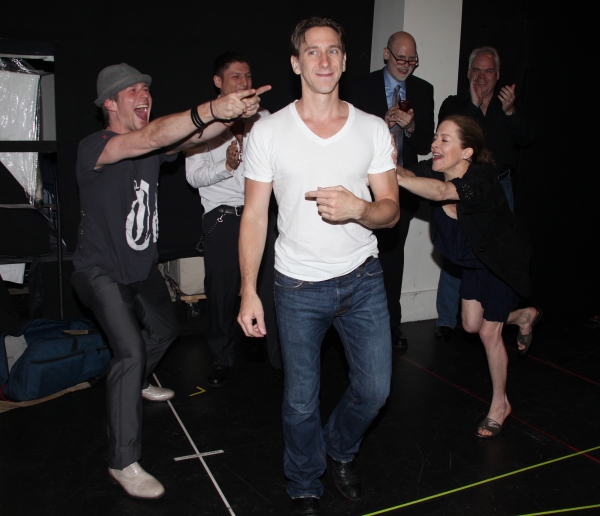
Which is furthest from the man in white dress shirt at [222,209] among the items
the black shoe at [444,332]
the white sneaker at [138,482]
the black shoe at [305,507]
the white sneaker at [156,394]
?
the black shoe at [444,332]

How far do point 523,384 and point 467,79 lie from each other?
262cm

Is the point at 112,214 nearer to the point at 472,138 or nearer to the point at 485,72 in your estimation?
the point at 472,138

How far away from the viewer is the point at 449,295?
16.5 feet

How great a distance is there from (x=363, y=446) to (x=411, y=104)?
248 cm

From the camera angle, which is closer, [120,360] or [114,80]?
[120,360]

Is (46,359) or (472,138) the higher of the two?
(472,138)

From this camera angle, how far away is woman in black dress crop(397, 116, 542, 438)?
9.86ft

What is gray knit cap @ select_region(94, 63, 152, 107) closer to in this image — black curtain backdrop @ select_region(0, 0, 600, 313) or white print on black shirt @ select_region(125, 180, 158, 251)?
white print on black shirt @ select_region(125, 180, 158, 251)

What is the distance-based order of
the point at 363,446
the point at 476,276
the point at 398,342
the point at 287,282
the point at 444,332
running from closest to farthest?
the point at 287,282
the point at 363,446
the point at 476,276
the point at 398,342
the point at 444,332

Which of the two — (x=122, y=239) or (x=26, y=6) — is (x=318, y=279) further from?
(x=26, y=6)

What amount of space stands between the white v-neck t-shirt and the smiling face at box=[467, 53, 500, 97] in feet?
8.12

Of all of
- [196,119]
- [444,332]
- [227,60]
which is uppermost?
[227,60]

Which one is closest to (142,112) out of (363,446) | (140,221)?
(140,221)

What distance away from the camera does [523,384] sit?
409 centimetres
